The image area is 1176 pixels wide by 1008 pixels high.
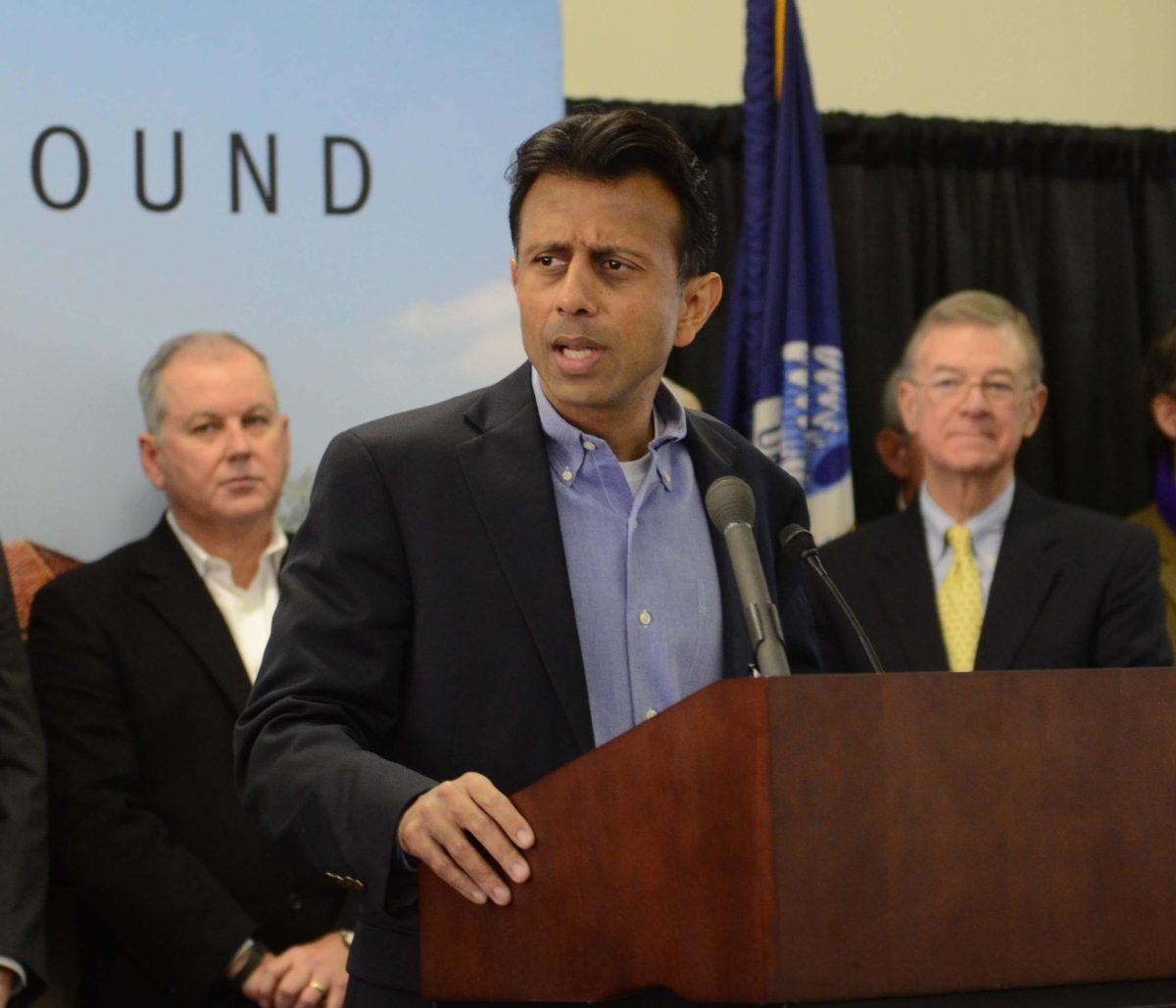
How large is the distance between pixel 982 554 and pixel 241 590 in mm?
1606

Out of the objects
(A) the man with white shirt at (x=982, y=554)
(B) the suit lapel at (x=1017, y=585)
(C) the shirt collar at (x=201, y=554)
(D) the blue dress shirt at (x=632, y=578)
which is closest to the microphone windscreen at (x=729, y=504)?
(D) the blue dress shirt at (x=632, y=578)

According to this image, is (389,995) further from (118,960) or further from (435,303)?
(435,303)

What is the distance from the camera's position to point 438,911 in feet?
4.75

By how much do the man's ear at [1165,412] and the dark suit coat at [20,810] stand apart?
9.03 ft

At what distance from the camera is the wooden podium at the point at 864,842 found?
1.21 m

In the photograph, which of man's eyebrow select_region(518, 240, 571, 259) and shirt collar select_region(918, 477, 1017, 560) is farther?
shirt collar select_region(918, 477, 1017, 560)

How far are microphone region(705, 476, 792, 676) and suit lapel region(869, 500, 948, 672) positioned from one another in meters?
1.85

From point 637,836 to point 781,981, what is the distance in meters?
0.17

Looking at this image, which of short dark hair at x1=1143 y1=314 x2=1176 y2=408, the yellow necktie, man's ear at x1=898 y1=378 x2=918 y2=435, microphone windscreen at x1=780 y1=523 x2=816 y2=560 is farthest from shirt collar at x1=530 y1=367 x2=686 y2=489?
short dark hair at x1=1143 y1=314 x2=1176 y2=408

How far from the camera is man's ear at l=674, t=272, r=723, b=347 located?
79.4 inches

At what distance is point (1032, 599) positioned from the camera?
11.2ft

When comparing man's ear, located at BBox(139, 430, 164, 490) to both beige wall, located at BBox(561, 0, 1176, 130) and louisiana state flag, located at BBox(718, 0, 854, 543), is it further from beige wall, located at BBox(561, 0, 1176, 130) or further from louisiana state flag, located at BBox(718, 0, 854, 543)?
beige wall, located at BBox(561, 0, 1176, 130)

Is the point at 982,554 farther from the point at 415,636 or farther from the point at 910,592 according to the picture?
the point at 415,636

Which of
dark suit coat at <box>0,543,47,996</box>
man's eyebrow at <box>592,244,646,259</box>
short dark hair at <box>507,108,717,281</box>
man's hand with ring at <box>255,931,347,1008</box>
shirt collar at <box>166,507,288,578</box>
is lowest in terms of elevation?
man's hand with ring at <box>255,931,347,1008</box>
